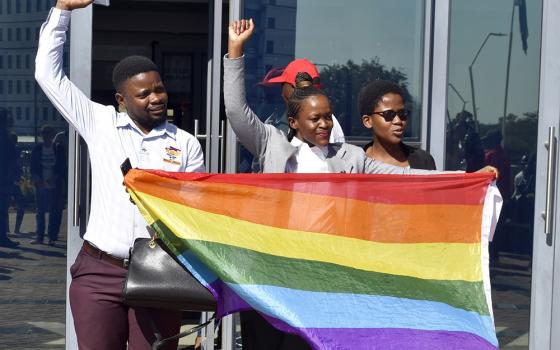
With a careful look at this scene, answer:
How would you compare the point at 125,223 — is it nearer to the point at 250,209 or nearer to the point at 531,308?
the point at 250,209

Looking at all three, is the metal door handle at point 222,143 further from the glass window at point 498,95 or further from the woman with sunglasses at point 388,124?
the woman with sunglasses at point 388,124

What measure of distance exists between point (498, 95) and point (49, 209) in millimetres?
2551

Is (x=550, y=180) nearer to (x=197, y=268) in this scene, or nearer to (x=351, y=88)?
(x=351, y=88)

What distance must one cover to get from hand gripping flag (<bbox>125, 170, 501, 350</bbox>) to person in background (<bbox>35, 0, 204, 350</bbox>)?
0.87 ft

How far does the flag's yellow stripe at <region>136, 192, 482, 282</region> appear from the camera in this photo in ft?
13.4

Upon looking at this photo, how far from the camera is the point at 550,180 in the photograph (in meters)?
5.88

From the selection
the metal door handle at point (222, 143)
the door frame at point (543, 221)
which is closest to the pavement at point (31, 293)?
the metal door handle at point (222, 143)

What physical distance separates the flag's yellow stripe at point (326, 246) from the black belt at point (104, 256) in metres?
0.31

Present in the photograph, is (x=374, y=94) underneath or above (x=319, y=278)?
above

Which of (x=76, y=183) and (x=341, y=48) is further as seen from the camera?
(x=341, y=48)

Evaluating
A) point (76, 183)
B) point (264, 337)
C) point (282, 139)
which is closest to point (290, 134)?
point (282, 139)

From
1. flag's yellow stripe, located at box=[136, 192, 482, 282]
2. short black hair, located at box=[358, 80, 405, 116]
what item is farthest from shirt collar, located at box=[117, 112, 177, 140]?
short black hair, located at box=[358, 80, 405, 116]

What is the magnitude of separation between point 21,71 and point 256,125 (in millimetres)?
1816

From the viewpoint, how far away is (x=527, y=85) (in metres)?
6.02
